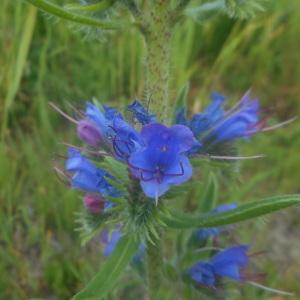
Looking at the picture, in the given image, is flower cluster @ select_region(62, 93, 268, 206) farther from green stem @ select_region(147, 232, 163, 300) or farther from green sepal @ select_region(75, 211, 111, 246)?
green stem @ select_region(147, 232, 163, 300)

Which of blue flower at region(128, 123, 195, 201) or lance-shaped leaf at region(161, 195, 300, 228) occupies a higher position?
blue flower at region(128, 123, 195, 201)

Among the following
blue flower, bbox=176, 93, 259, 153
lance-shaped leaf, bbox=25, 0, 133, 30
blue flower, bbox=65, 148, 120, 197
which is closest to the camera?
lance-shaped leaf, bbox=25, 0, 133, 30

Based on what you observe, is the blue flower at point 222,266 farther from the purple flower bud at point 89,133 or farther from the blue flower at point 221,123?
the purple flower bud at point 89,133

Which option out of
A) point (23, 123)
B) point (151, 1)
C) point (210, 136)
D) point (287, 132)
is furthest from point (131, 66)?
point (151, 1)

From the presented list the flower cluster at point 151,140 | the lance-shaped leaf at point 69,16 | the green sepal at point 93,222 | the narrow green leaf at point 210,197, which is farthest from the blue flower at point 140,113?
the narrow green leaf at point 210,197

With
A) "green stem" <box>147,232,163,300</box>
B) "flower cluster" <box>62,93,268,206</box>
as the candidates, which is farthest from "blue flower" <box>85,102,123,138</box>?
"green stem" <box>147,232,163,300</box>

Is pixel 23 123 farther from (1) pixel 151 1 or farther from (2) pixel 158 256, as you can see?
(1) pixel 151 1

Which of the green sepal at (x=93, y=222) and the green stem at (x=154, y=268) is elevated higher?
the green sepal at (x=93, y=222)
